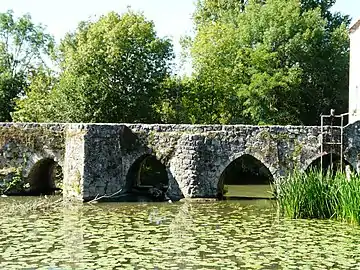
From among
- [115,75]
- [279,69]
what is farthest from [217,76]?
[115,75]

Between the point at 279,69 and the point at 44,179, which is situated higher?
the point at 279,69

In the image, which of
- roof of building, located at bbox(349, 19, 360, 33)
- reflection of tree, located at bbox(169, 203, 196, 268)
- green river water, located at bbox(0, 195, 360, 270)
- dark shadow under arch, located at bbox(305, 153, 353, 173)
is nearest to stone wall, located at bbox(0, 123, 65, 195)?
green river water, located at bbox(0, 195, 360, 270)

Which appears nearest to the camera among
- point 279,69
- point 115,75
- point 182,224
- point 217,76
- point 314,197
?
point 182,224

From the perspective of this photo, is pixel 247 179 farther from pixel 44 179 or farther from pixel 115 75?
pixel 44 179

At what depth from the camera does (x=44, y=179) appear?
82.7 ft

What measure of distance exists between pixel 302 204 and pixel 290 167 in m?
5.50

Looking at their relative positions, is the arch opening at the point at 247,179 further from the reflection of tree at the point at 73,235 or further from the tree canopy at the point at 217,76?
the reflection of tree at the point at 73,235

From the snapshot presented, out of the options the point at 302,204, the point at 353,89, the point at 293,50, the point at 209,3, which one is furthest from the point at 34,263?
the point at 209,3

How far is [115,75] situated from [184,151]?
1148 centimetres

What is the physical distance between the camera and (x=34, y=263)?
426 inches

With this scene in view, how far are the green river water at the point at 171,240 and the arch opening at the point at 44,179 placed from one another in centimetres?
487

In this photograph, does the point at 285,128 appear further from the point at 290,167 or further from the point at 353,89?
the point at 353,89

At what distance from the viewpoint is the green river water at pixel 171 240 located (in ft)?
36.2

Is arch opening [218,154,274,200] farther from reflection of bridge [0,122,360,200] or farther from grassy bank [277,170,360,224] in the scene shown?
grassy bank [277,170,360,224]
